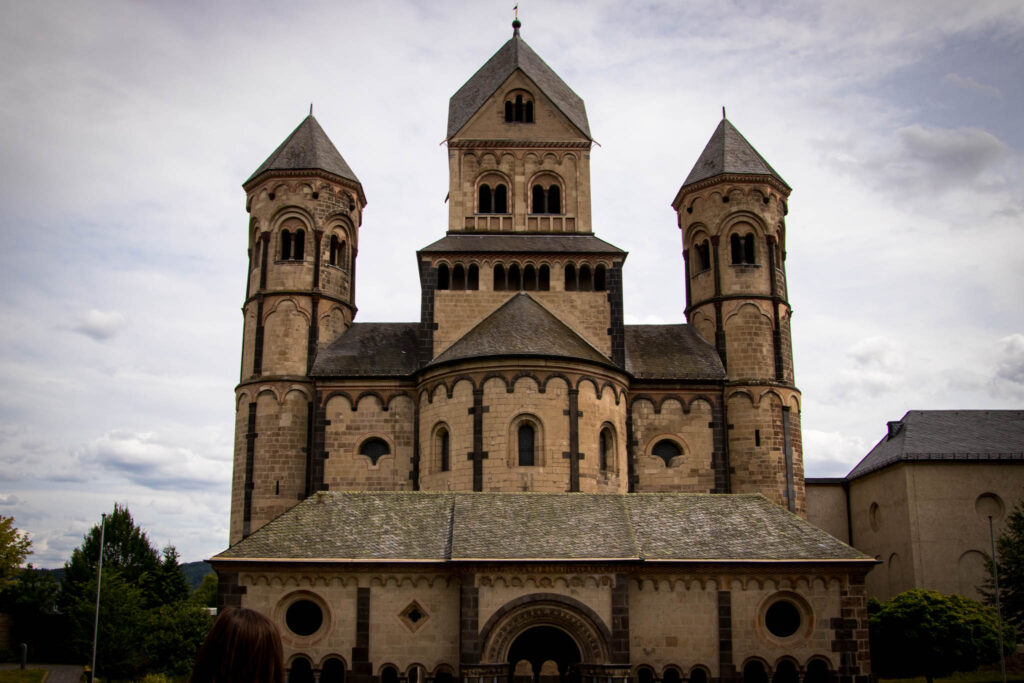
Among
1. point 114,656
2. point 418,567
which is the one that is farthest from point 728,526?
point 114,656

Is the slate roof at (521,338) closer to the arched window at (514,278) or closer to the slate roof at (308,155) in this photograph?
the arched window at (514,278)

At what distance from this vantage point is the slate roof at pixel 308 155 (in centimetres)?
4788

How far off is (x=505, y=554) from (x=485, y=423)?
11698mm

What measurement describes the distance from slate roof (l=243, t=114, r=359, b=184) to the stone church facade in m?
0.18

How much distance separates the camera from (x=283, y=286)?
46.1 meters

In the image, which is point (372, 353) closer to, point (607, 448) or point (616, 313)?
point (616, 313)

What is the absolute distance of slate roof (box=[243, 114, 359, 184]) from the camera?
47.9 metres

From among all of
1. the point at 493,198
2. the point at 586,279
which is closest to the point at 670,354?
the point at 586,279

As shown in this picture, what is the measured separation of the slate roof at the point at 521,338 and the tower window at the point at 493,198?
671cm

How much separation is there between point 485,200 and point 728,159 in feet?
41.2

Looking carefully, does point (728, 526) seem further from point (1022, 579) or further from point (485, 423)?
point (1022, 579)

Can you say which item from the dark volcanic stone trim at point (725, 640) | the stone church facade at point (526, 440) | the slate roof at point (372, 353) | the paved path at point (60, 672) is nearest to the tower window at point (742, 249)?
the stone church facade at point (526, 440)

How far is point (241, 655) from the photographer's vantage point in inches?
199

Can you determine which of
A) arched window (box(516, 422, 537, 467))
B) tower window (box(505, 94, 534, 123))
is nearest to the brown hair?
arched window (box(516, 422, 537, 467))
